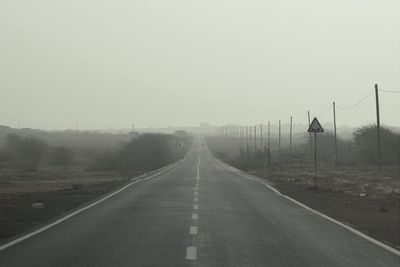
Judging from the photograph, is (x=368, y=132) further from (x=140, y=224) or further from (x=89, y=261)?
(x=89, y=261)

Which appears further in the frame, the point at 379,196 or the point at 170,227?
the point at 379,196

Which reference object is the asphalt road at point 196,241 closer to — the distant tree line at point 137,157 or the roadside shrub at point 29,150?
the distant tree line at point 137,157

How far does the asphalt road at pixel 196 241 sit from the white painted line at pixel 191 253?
2 centimetres

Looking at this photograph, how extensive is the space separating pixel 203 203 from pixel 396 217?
6.23 metres

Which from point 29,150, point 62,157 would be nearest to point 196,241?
point 62,157

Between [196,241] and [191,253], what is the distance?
4.65ft

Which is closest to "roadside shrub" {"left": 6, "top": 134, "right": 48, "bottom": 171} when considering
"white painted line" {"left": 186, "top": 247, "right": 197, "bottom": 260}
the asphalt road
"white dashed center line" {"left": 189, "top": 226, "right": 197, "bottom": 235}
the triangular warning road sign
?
the triangular warning road sign

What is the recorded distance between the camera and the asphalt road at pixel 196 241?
9062 millimetres

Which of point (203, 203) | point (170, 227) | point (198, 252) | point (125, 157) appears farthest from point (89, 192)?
point (125, 157)

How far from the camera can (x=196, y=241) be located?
36.0 ft

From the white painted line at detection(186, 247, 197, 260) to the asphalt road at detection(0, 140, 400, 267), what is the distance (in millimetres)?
15

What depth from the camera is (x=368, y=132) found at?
6919 centimetres

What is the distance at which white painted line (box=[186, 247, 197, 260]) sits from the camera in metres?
9.19

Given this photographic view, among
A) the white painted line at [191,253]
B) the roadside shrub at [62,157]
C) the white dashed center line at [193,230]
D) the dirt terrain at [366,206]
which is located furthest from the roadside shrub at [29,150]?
the white painted line at [191,253]
